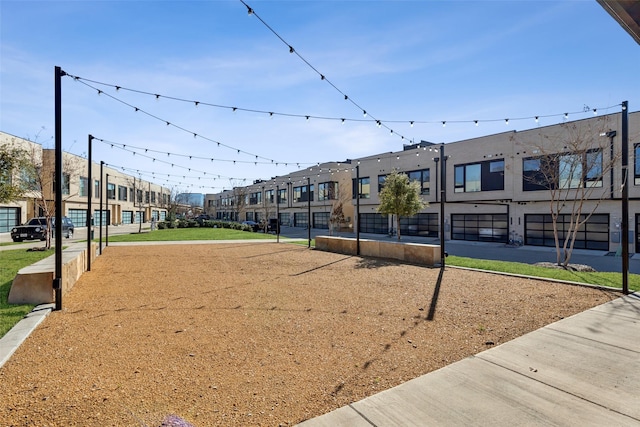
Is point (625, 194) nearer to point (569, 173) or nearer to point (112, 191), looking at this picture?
point (569, 173)

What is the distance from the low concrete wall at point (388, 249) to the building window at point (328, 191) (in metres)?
21.2

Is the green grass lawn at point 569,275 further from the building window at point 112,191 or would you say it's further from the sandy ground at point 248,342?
the building window at point 112,191

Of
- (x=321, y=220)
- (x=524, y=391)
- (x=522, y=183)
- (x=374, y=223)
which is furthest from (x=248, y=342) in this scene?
(x=321, y=220)

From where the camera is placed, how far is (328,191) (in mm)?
40969

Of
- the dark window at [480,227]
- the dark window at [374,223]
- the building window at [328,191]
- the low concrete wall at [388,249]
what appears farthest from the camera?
the building window at [328,191]

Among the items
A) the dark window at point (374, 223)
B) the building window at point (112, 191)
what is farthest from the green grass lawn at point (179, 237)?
the building window at point (112, 191)

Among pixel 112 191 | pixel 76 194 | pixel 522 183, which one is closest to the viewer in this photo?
pixel 522 183

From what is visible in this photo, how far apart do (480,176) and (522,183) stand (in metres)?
3.21

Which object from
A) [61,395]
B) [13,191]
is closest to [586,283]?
[61,395]

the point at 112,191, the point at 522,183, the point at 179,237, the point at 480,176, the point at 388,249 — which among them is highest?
the point at 112,191

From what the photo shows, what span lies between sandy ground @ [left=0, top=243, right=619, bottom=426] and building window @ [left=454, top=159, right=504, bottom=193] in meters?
16.5

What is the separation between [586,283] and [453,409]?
8.15 m

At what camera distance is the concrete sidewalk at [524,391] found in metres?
3.13

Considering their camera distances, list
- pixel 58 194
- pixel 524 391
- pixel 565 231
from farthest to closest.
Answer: pixel 565 231 < pixel 58 194 < pixel 524 391
